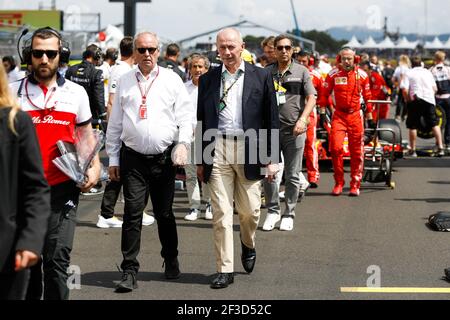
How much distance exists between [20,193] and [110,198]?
5.84 metres

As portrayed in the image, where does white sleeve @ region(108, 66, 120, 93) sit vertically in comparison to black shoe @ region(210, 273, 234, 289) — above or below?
above

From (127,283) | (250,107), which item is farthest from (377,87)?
(127,283)

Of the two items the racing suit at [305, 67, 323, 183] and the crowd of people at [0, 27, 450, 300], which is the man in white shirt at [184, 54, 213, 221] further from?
the racing suit at [305, 67, 323, 183]

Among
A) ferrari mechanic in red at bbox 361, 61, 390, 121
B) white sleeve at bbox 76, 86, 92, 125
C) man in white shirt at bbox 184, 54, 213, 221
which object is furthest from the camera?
ferrari mechanic in red at bbox 361, 61, 390, 121

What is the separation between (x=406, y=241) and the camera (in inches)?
372

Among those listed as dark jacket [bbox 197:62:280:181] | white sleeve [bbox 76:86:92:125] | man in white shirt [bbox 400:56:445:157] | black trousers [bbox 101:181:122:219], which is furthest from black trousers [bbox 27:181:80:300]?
man in white shirt [bbox 400:56:445:157]

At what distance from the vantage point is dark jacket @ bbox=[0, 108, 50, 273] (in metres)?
4.16

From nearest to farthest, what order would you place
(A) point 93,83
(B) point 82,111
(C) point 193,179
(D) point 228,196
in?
(B) point 82,111 → (D) point 228,196 → (C) point 193,179 → (A) point 93,83

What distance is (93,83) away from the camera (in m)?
12.0

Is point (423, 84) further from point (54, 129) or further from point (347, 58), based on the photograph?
point (54, 129)

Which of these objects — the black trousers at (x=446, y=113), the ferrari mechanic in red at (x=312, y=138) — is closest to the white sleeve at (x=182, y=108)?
the ferrari mechanic in red at (x=312, y=138)

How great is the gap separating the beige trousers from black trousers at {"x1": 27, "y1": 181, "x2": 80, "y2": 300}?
182 cm
